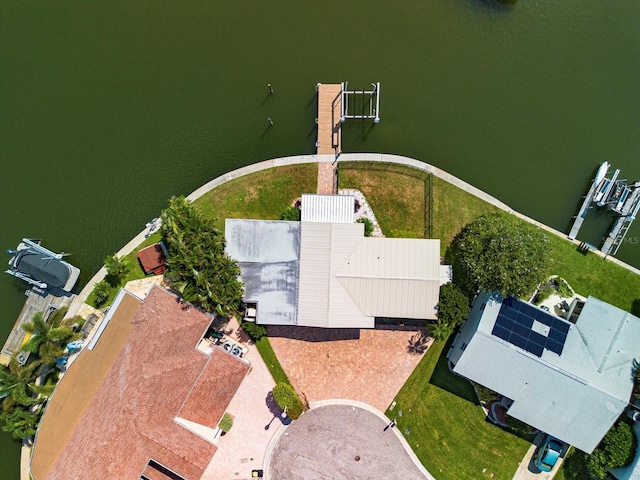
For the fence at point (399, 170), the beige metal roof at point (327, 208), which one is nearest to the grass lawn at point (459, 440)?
the fence at point (399, 170)

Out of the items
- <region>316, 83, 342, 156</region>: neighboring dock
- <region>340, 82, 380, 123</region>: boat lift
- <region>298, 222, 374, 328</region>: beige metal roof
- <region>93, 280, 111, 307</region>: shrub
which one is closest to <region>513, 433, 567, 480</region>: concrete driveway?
<region>298, 222, 374, 328</region>: beige metal roof

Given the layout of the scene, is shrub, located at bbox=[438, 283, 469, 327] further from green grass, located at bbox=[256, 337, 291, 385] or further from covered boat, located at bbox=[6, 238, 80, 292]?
covered boat, located at bbox=[6, 238, 80, 292]

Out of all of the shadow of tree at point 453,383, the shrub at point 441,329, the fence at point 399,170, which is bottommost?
the shadow of tree at point 453,383

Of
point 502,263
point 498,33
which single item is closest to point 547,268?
point 502,263

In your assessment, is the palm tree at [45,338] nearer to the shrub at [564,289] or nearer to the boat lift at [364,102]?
the boat lift at [364,102]

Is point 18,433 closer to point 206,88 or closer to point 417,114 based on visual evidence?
point 206,88

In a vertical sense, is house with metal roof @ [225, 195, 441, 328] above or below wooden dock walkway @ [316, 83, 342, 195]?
below
